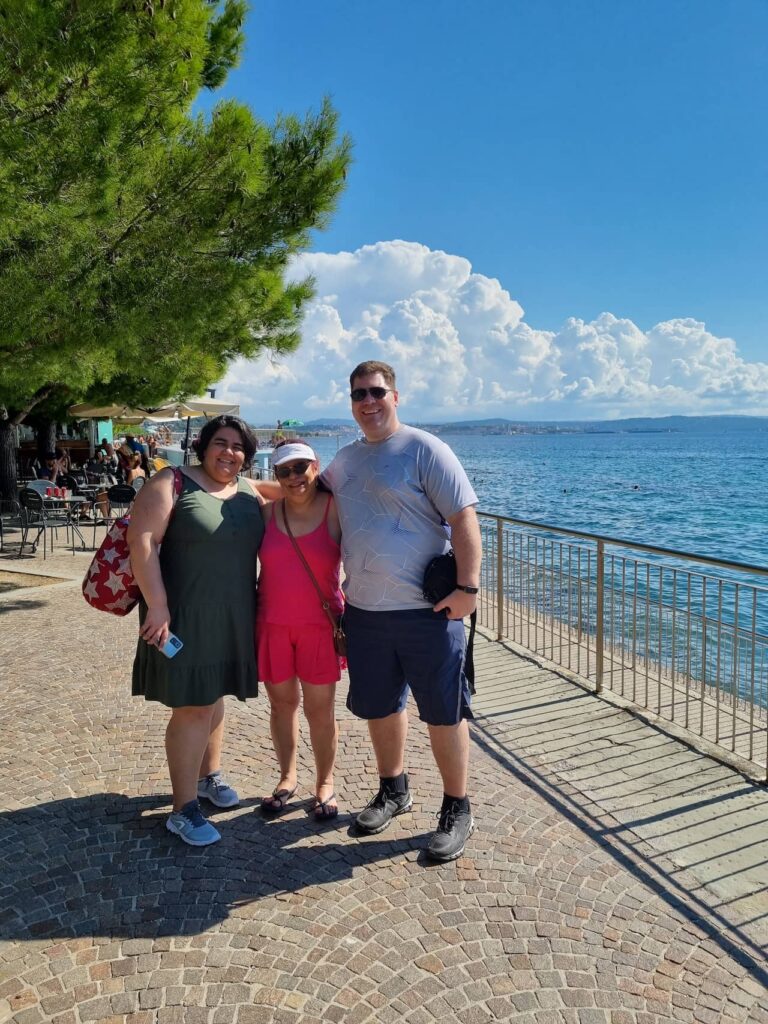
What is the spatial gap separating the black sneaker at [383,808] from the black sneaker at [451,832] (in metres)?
0.26

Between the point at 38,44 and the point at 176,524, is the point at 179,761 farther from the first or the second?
the point at 38,44

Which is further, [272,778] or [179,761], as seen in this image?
[272,778]

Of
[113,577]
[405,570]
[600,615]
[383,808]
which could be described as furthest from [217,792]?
[600,615]

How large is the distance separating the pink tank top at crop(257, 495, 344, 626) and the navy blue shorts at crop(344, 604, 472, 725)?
173mm

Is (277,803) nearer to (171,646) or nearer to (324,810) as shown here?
(324,810)

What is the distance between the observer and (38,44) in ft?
19.2

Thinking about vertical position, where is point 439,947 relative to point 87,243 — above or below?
below

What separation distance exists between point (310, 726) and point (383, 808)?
51cm

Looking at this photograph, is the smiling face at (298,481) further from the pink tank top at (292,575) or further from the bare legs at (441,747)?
the bare legs at (441,747)

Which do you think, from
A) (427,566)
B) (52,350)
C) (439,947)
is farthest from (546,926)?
(52,350)

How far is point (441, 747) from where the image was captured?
3.32m

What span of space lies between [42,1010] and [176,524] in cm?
173

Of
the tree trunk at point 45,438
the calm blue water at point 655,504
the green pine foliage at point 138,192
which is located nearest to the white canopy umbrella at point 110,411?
the tree trunk at point 45,438

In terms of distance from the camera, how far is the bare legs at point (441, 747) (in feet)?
10.8
